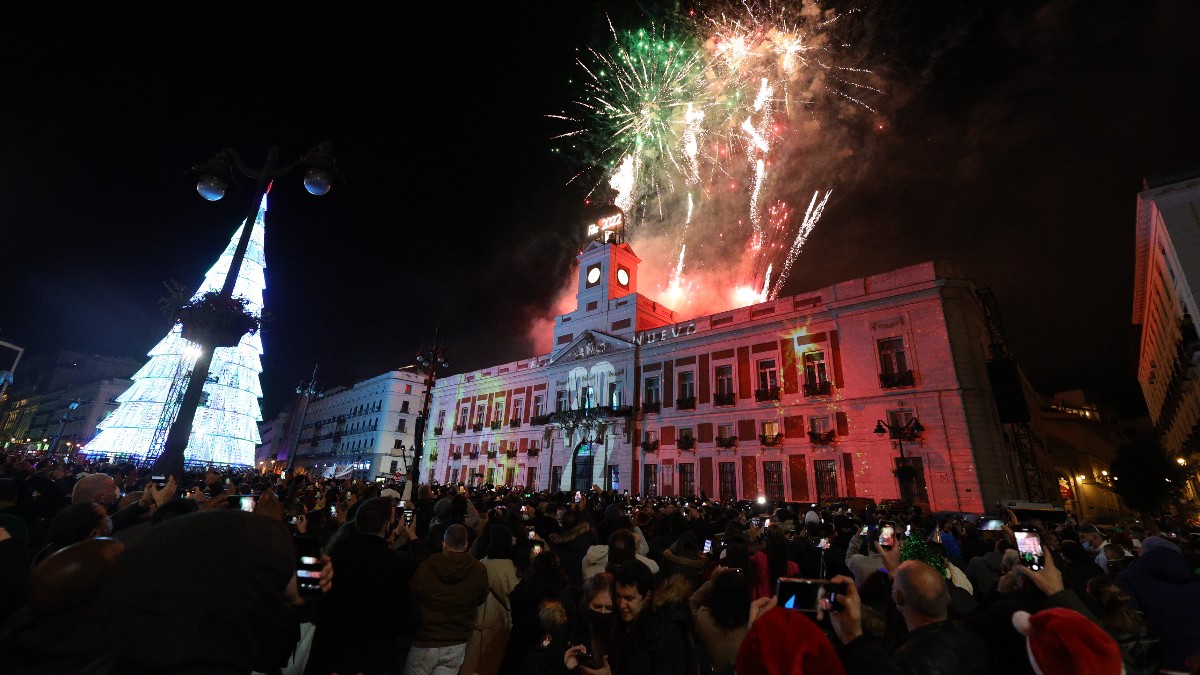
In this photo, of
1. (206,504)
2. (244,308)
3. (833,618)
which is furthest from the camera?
(244,308)

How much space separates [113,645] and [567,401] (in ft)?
125

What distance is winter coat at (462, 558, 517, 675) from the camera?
407 centimetres

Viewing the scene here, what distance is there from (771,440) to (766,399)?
236 cm

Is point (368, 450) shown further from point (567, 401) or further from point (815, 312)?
point (815, 312)

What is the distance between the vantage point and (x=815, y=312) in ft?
93.1

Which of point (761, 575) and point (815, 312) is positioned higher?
point (815, 312)

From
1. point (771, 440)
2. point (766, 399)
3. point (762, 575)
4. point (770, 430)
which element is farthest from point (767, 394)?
point (762, 575)

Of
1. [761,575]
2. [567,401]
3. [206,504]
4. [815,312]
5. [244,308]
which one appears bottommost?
[761,575]

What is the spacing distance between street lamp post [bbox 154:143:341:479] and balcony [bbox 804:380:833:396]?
25589 mm

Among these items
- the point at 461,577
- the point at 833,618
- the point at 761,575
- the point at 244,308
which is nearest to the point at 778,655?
the point at 833,618

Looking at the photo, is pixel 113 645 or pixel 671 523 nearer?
pixel 113 645

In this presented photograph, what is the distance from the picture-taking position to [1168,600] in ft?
13.8

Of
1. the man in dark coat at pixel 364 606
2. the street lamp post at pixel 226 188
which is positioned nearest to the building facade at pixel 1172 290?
the man in dark coat at pixel 364 606

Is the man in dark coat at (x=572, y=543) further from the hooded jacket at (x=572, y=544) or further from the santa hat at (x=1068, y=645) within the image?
the santa hat at (x=1068, y=645)
